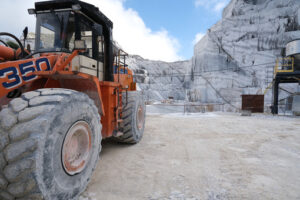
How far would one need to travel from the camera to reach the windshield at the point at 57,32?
9.55 ft

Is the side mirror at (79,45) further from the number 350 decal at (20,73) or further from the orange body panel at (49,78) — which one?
the number 350 decal at (20,73)

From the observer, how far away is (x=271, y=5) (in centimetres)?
3200

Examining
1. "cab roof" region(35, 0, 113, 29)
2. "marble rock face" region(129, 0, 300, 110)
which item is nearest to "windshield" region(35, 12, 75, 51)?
"cab roof" region(35, 0, 113, 29)

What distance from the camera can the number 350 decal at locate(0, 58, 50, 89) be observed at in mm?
2213

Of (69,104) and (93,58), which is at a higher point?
(93,58)

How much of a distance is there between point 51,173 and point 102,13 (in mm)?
3196

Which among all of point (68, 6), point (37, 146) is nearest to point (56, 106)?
point (37, 146)

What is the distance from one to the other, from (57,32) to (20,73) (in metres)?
1.00

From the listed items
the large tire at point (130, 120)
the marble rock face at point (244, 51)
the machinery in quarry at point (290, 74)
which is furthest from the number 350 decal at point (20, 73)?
the marble rock face at point (244, 51)

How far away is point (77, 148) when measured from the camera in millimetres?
2281

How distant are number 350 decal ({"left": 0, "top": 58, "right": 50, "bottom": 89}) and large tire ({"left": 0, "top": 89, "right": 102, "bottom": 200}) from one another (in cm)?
60

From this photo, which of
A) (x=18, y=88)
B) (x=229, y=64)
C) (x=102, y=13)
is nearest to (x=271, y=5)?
(x=229, y=64)

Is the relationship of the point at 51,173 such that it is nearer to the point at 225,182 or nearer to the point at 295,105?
the point at 225,182

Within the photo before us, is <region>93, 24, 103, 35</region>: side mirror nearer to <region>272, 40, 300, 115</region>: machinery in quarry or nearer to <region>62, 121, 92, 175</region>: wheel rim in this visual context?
<region>62, 121, 92, 175</region>: wheel rim
